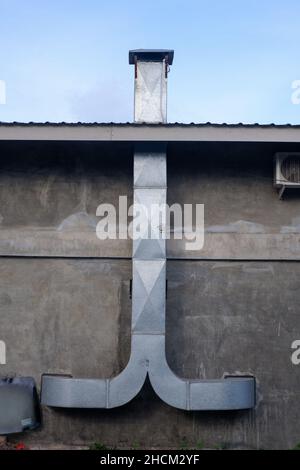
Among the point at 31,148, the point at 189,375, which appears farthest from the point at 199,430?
the point at 31,148

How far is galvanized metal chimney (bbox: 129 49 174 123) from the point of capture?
7.92m

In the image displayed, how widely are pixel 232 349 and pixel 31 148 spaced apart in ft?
14.9

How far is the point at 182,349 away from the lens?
23.3 feet

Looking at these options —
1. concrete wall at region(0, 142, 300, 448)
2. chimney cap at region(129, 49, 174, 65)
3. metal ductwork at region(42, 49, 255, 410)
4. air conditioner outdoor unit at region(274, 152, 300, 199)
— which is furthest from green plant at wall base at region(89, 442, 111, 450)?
chimney cap at region(129, 49, 174, 65)

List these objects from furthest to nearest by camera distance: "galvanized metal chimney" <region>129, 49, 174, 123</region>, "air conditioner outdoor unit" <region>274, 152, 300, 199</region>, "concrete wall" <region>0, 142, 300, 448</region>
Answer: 1. "galvanized metal chimney" <region>129, 49, 174, 123</region>
2. "air conditioner outdoor unit" <region>274, 152, 300, 199</region>
3. "concrete wall" <region>0, 142, 300, 448</region>

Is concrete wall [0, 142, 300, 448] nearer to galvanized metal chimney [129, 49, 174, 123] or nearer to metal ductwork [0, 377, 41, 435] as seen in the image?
metal ductwork [0, 377, 41, 435]

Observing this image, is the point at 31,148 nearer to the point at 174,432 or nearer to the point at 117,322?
the point at 117,322

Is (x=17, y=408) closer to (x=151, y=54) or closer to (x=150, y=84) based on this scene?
(x=150, y=84)

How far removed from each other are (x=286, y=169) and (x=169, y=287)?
8.61ft

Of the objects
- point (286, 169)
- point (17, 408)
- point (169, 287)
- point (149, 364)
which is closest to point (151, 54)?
point (286, 169)

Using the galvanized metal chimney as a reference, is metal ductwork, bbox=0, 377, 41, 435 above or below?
below

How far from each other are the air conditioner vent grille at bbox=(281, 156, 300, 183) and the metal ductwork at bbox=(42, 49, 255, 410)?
6.23ft

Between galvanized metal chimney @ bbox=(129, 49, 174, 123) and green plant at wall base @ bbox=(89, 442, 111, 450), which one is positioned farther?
galvanized metal chimney @ bbox=(129, 49, 174, 123)

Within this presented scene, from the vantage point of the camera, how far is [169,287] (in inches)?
285
